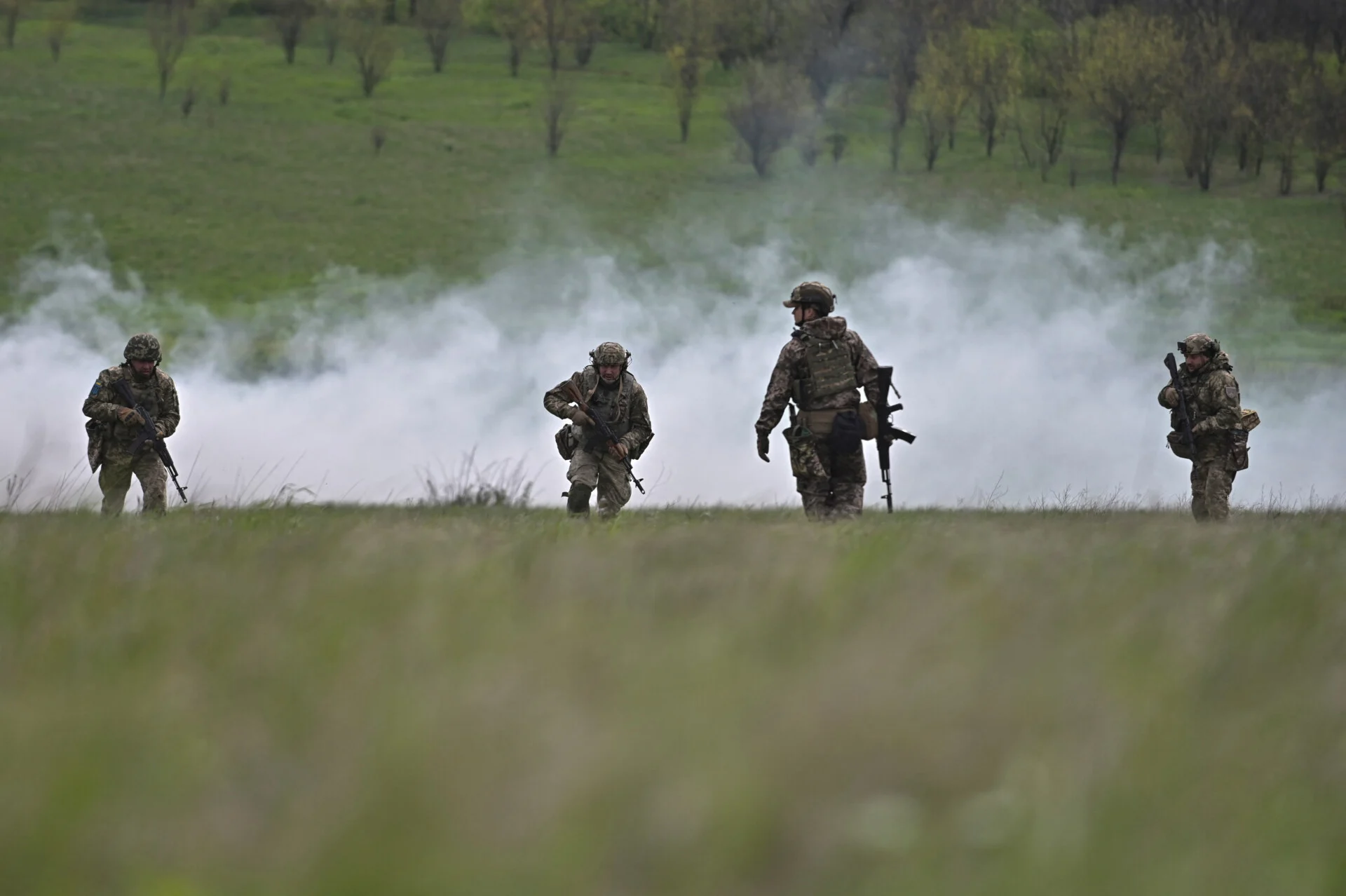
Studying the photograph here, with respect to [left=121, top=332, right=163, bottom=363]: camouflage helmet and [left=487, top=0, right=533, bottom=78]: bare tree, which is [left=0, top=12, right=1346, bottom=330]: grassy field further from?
[left=121, top=332, right=163, bottom=363]: camouflage helmet

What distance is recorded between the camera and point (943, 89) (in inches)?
2525

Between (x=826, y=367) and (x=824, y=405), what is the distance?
290mm

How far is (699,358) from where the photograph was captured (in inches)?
1585

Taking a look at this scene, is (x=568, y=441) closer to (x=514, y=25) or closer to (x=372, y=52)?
(x=372, y=52)

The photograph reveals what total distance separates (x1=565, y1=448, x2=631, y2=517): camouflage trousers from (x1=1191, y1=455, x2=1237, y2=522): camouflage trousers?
5.16 m

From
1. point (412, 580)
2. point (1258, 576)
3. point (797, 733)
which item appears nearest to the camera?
point (797, 733)

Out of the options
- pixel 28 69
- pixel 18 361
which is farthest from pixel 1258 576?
pixel 28 69

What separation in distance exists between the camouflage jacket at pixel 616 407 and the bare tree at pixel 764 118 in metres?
50.6

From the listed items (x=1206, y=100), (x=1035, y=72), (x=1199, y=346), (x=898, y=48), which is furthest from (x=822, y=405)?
(x=1035, y=72)

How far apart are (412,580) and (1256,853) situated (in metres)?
3.09

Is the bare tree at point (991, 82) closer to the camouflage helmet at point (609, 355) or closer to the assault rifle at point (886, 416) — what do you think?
the camouflage helmet at point (609, 355)

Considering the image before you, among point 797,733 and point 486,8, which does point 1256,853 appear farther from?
point 486,8

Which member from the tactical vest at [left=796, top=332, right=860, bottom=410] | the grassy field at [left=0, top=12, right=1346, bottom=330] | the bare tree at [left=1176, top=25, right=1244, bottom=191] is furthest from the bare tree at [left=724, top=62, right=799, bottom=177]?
the tactical vest at [left=796, top=332, right=860, bottom=410]

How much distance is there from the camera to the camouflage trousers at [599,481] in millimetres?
13984
